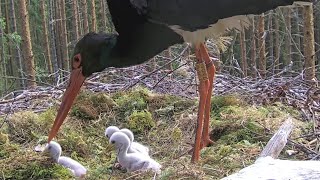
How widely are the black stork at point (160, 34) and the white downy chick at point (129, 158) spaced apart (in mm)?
358

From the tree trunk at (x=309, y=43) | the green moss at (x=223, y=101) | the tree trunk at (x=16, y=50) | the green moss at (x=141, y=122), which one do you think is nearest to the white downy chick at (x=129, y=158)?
the green moss at (x=141, y=122)

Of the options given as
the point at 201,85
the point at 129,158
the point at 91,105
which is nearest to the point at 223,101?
the point at 201,85

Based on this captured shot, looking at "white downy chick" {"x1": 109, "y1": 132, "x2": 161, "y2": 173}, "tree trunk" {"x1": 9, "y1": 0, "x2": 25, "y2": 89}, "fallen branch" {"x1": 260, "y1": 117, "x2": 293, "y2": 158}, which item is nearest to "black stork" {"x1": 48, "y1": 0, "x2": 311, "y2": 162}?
"white downy chick" {"x1": 109, "y1": 132, "x2": 161, "y2": 173}

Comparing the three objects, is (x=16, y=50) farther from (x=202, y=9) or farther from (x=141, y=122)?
(x=202, y=9)

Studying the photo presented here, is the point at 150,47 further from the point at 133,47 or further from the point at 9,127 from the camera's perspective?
the point at 9,127

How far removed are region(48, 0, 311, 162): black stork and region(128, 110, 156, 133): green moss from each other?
708 millimetres

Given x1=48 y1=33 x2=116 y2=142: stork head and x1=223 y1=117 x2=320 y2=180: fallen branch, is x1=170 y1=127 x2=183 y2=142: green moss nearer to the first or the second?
x1=48 y1=33 x2=116 y2=142: stork head

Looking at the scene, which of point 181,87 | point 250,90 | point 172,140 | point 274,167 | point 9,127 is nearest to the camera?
point 274,167

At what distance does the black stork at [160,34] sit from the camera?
3.58 meters

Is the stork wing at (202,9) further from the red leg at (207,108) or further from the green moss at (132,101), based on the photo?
the green moss at (132,101)

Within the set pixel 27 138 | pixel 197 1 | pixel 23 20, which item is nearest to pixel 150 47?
pixel 197 1

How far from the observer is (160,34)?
3.98 meters

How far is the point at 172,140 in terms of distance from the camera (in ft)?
14.7

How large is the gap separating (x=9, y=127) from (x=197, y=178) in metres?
2.16
